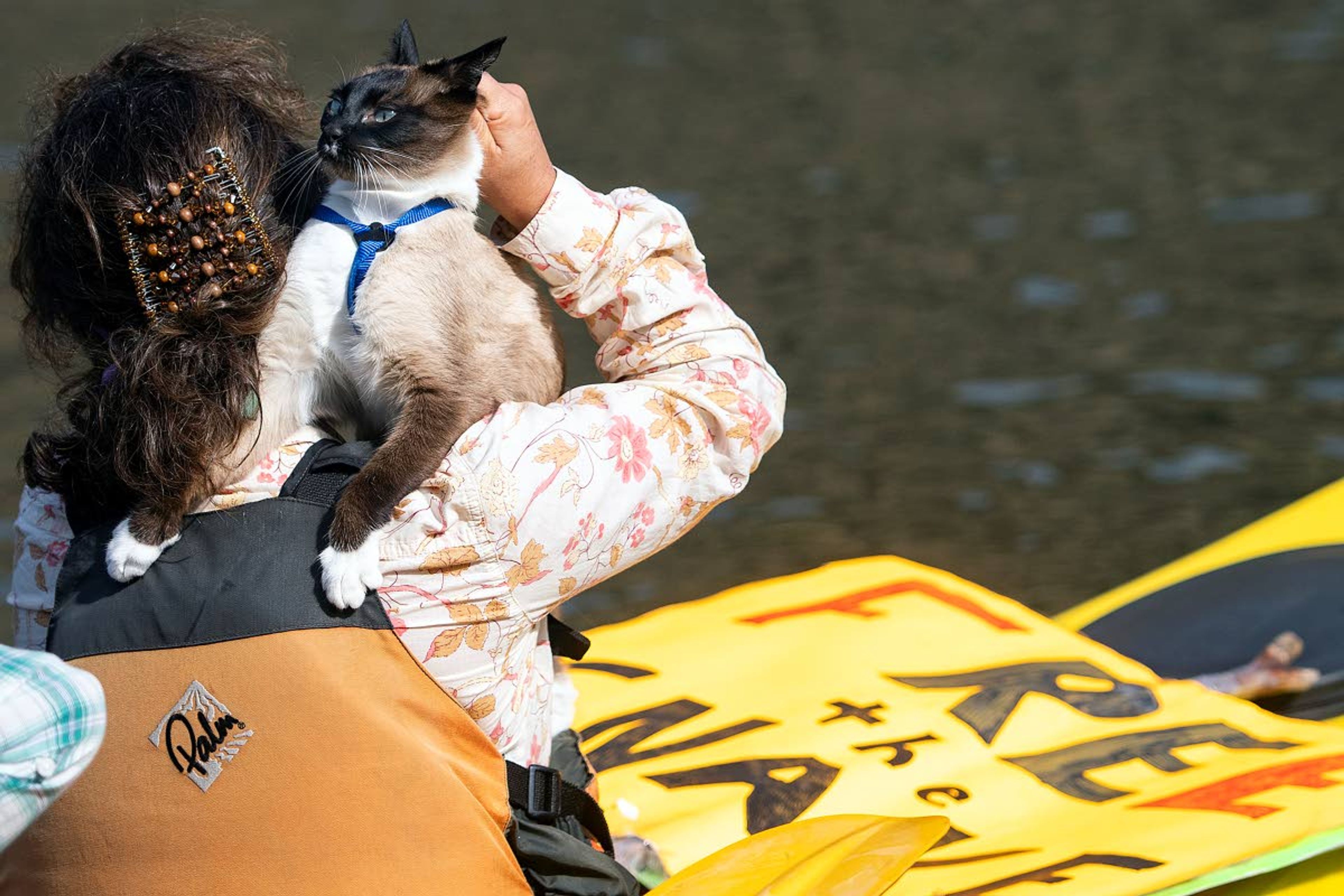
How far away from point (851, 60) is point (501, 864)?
9775 mm

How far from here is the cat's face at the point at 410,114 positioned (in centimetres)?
200

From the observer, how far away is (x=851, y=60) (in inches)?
422

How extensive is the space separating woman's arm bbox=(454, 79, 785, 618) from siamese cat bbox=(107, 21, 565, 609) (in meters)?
0.08

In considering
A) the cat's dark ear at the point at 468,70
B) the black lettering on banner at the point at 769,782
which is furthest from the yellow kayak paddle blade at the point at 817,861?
the cat's dark ear at the point at 468,70

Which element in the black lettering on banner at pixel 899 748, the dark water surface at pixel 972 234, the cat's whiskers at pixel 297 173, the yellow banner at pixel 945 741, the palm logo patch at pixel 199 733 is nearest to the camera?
the palm logo patch at pixel 199 733

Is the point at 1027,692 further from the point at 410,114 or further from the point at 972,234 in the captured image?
the point at 972,234

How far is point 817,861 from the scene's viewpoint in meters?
1.88

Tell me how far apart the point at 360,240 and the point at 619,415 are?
1.41 ft

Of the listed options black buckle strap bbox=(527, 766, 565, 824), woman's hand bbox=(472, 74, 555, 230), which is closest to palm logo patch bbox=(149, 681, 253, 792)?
black buckle strap bbox=(527, 766, 565, 824)

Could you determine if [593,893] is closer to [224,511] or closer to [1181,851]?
[224,511]

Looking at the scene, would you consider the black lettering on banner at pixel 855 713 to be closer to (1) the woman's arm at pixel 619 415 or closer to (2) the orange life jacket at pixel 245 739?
(1) the woman's arm at pixel 619 415

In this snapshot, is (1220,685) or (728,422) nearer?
(728,422)

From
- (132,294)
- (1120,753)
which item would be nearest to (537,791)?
(132,294)

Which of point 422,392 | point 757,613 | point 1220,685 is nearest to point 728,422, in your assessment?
point 422,392
